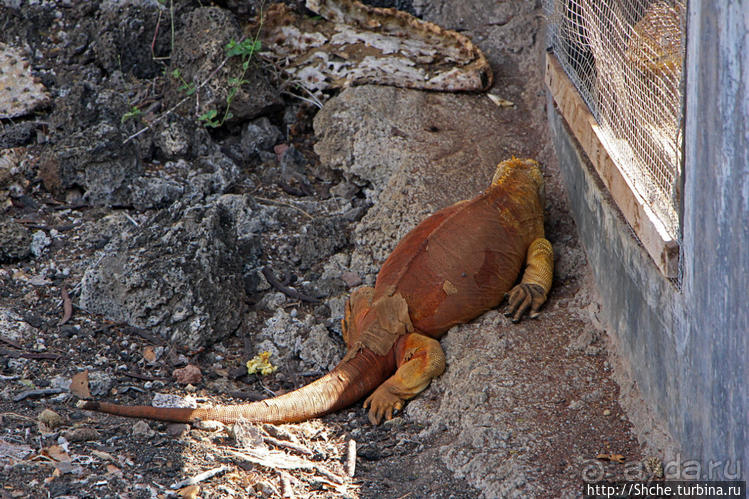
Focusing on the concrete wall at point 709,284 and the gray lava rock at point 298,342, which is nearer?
the concrete wall at point 709,284

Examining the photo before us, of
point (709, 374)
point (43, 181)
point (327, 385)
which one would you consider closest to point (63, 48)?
point (43, 181)

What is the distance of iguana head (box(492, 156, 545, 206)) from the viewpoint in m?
5.37

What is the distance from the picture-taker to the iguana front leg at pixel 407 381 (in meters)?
4.42

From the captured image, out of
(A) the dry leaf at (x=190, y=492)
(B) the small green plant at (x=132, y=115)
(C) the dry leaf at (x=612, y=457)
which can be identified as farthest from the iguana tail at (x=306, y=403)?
(B) the small green plant at (x=132, y=115)

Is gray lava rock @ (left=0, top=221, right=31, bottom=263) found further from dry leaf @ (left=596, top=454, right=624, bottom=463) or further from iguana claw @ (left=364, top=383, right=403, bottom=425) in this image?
dry leaf @ (left=596, top=454, right=624, bottom=463)

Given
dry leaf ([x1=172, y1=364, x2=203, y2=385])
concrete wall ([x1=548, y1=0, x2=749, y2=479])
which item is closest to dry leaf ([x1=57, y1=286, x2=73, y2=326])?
dry leaf ([x1=172, y1=364, x2=203, y2=385])

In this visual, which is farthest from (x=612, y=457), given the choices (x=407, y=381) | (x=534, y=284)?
(x=534, y=284)

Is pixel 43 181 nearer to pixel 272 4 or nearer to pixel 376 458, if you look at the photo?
pixel 272 4

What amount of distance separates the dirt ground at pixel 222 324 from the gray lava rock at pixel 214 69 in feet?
0.15

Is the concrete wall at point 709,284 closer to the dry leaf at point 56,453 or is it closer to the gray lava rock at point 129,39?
the dry leaf at point 56,453

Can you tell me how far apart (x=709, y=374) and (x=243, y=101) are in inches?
186

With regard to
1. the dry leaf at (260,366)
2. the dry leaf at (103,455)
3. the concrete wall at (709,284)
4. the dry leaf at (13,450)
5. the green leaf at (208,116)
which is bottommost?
the dry leaf at (260,366)

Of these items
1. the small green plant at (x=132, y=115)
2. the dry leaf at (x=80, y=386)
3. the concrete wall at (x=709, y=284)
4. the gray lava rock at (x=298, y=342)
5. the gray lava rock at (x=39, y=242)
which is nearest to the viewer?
the concrete wall at (x=709, y=284)

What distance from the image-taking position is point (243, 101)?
21.8 ft
